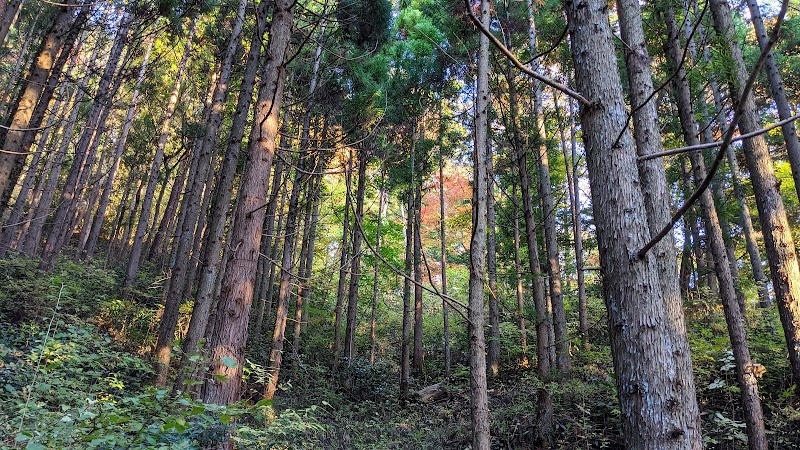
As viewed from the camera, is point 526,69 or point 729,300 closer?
point 526,69

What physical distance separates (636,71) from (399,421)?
8.71 m

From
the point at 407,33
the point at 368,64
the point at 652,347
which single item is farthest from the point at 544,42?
the point at 652,347

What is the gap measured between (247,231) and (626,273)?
146 inches

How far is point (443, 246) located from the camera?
15453mm

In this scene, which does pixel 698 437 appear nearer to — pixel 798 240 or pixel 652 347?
pixel 652 347

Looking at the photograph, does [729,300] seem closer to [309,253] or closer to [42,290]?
[309,253]

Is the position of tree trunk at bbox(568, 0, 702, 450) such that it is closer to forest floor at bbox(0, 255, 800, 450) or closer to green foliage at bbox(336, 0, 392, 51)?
forest floor at bbox(0, 255, 800, 450)

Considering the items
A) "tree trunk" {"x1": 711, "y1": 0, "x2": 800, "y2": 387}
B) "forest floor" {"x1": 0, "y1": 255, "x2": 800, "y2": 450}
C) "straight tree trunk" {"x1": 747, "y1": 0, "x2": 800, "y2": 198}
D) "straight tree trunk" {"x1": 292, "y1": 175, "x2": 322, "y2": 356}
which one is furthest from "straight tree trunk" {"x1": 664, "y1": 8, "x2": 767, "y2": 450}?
"straight tree trunk" {"x1": 292, "y1": 175, "x2": 322, "y2": 356}

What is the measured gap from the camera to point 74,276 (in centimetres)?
1207

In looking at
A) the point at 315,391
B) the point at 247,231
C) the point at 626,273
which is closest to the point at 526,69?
the point at 626,273

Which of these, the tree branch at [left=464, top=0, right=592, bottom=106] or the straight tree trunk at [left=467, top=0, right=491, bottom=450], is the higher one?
the tree branch at [left=464, top=0, right=592, bottom=106]

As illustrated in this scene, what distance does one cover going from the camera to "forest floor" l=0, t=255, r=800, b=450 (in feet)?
11.8

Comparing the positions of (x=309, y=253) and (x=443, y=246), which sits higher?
(x=443, y=246)

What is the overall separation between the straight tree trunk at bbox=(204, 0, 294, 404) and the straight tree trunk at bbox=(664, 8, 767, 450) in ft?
15.2
